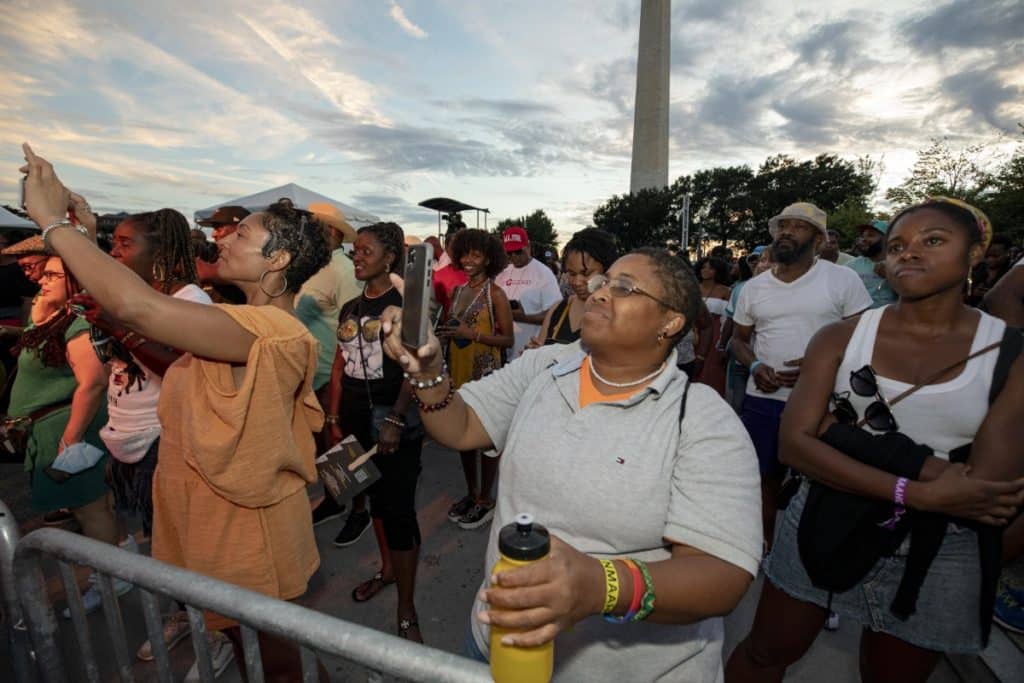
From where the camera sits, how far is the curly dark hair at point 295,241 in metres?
2.14

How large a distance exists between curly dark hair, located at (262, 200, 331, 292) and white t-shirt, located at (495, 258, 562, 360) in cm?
316

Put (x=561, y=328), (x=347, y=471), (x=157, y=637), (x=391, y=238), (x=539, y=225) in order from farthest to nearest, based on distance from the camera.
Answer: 1. (x=539, y=225)
2. (x=561, y=328)
3. (x=391, y=238)
4. (x=347, y=471)
5. (x=157, y=637)

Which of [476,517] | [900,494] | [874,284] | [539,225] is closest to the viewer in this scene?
[900,494]

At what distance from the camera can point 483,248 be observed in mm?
4148

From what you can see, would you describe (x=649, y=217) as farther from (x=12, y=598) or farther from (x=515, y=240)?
(x=12, y=598)

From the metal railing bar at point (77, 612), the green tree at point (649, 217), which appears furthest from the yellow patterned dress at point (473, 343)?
the green tree at point (649, 217)

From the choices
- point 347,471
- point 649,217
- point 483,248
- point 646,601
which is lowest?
point 347,471

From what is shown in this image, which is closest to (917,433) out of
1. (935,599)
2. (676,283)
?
(935,599)

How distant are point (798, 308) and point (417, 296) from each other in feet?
9.95

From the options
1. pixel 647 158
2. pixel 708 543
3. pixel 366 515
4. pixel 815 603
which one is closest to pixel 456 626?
pixel 366 515

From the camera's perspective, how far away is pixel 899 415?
1863 mm

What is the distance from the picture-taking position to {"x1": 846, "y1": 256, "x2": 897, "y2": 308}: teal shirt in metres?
4.27

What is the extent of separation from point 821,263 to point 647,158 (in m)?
52.3

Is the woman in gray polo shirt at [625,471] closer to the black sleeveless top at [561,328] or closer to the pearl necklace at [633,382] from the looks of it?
the pearl necklace at [633,382]
